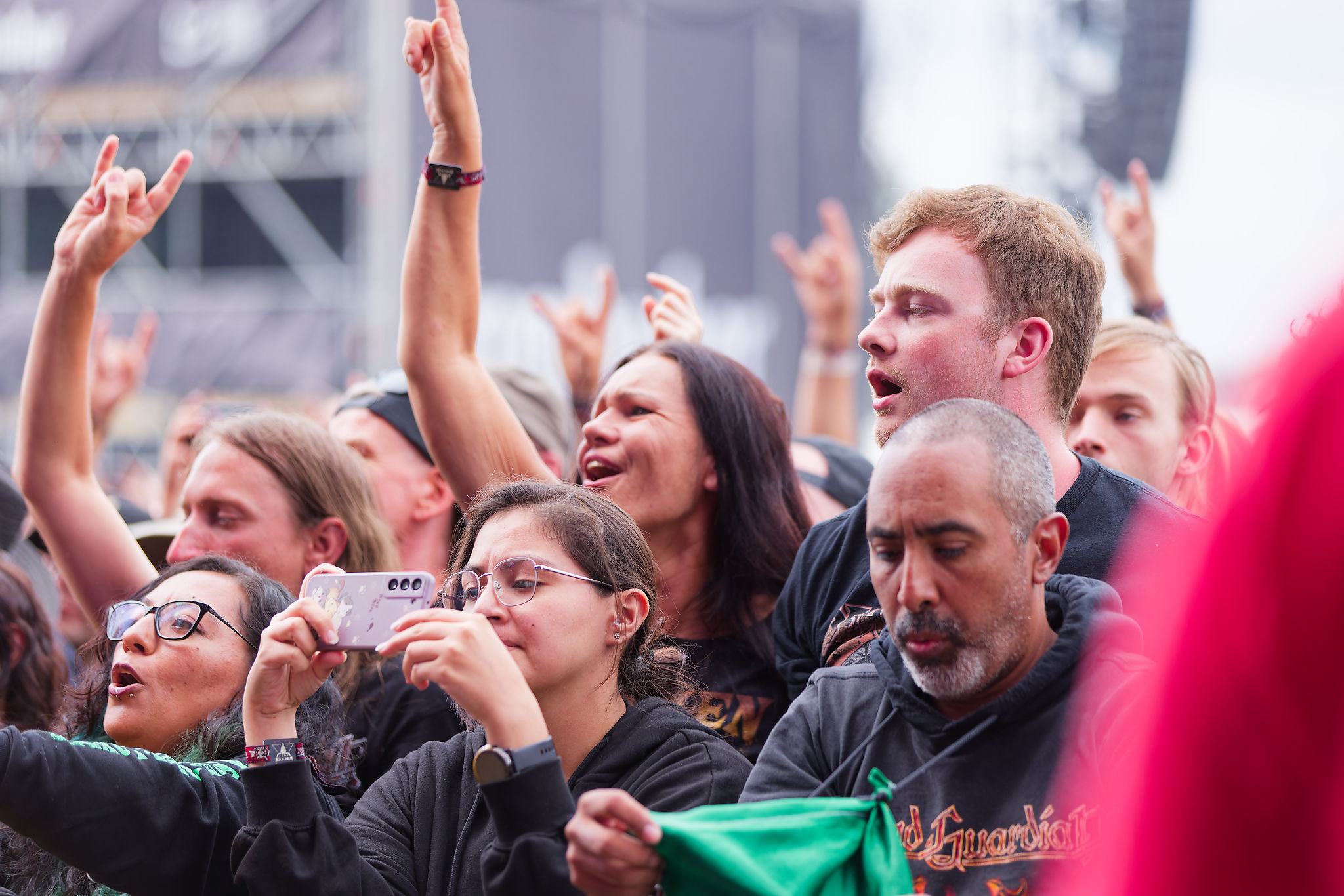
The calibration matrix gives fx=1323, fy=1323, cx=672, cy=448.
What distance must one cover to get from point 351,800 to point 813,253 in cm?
316

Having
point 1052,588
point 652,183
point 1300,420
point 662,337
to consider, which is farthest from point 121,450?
point 1300,420

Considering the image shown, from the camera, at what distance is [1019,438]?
1.80 meters

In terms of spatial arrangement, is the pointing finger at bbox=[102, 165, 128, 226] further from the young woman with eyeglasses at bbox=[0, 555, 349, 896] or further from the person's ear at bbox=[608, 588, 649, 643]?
the person's ear at bbox=[608, 588, 649, 643]

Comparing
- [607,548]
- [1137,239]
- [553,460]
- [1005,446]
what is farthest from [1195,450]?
[1005,446]

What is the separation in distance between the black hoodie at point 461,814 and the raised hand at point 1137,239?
2668mm

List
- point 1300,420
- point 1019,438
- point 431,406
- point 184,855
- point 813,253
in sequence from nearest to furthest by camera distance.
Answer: point 1300,420 → point 1019,438 → point 184,855 → point 431,406 → point 813,253

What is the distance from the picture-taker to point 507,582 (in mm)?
2266

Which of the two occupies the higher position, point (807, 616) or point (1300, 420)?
point (1300, 420)

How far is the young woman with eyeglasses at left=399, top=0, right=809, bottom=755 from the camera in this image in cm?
299

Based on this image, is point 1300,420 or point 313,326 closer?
point 1300,420

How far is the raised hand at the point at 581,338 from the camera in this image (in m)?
4.72

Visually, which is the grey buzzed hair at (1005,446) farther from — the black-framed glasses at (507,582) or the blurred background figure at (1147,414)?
the blurred background figure at (1147,414)

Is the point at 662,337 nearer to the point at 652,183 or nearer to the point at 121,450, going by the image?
the point at 652,183

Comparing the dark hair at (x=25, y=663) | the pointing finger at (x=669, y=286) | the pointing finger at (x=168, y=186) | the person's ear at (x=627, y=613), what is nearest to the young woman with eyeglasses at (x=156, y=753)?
the dark hair at (x=25, y=663)
